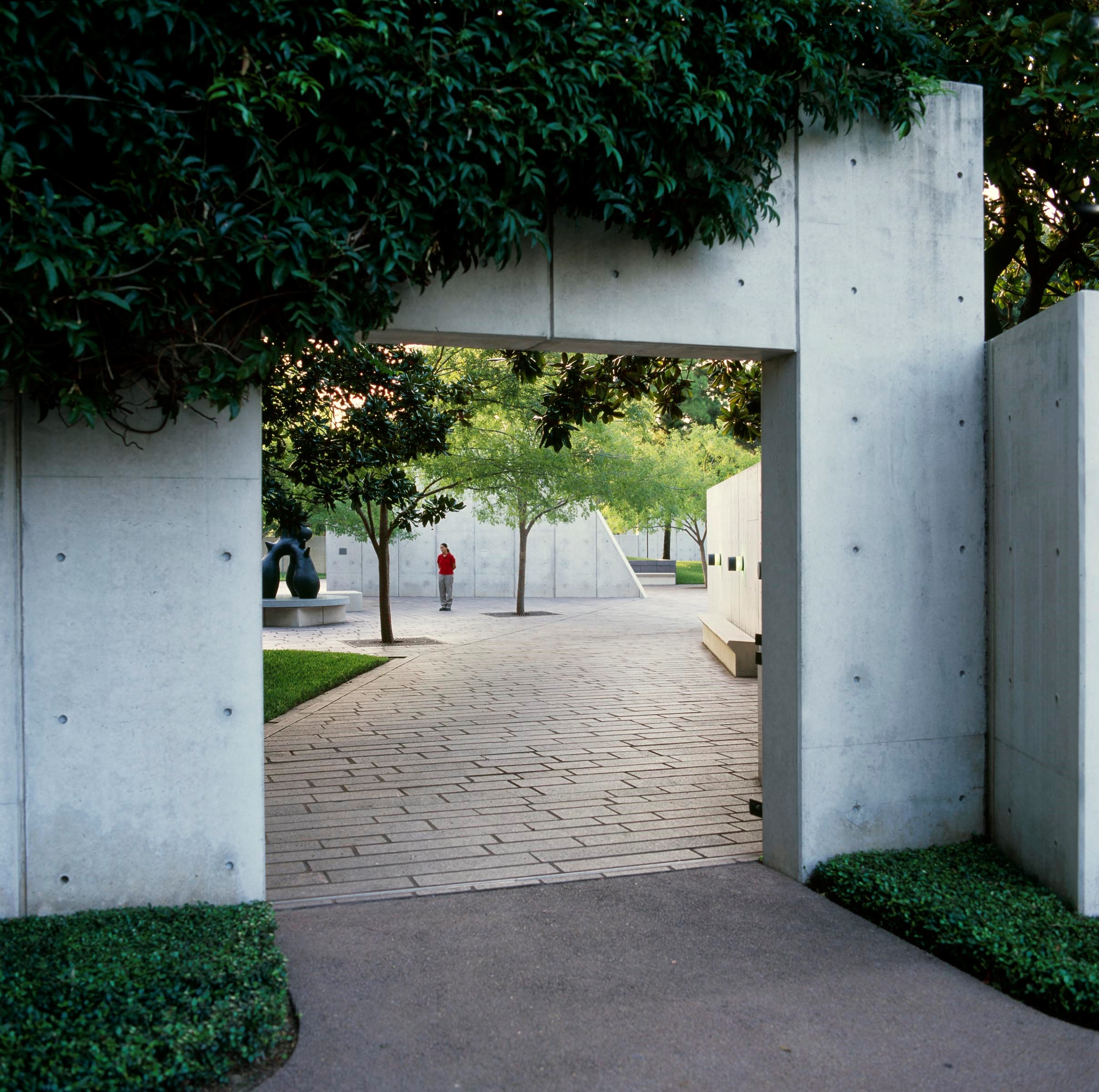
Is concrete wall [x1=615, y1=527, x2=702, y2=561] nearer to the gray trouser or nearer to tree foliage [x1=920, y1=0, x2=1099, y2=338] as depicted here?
the gray trouser

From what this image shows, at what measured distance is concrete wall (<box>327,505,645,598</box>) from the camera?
108 ft

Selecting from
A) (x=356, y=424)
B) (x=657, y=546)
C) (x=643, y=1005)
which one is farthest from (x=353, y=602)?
(x=657, y=546)

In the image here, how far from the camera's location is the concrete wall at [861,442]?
552 centimetres

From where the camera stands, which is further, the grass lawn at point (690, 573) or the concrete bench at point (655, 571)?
the concrete bench at point (655, 571)

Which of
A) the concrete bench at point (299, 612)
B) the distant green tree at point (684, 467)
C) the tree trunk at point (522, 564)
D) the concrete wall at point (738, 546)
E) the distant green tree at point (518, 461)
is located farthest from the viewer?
the distant green tree at point (684, 467)

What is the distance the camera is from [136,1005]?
3.51 meters

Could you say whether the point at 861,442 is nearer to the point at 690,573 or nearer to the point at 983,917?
the point at 983,917

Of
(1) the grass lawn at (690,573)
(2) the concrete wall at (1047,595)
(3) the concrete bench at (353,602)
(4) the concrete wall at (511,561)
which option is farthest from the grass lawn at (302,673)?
(1) the grass lawn at (690,573)

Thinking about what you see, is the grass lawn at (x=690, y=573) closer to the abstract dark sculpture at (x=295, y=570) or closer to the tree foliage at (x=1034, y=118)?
the abstract dark sculpture at (x=295, y=570)

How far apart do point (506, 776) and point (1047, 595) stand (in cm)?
434

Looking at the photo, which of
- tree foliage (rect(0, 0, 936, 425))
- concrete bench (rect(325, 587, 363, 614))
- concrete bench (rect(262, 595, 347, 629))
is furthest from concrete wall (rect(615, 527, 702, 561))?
tree foliage (rect(0, 0, 936, 425))

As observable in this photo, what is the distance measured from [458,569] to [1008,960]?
29205 mm

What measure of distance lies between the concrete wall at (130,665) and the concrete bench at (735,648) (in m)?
8.73

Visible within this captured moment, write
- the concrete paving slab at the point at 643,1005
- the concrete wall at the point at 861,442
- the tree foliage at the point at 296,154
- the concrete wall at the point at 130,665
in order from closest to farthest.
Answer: the concrete paving slab at the point at 643,1005, the tree foliage at the point at 296,154, the concrete wall at the point at 130,665, the concrete wall at the point at 861,442
